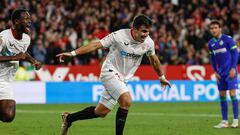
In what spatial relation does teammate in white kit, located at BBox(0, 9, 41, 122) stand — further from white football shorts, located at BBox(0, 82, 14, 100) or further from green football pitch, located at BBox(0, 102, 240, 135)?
green football pitch, located at BBox(0, 102, 240, 135)

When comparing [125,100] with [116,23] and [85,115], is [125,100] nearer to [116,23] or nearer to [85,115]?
[85,115]

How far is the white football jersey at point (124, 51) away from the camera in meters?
11.5

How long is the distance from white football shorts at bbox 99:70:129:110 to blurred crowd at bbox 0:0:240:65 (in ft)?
45.4

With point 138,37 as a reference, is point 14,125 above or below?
below

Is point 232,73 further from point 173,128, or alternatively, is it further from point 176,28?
point 176,28

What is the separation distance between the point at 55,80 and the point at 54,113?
19.1 ft

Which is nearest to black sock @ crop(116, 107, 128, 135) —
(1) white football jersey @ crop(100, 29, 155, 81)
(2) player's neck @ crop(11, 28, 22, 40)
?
(1) white football jersey @ crop(100, 29, 155, 81)

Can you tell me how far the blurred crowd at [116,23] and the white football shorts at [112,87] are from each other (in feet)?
45.4

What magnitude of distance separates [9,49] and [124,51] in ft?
6.72

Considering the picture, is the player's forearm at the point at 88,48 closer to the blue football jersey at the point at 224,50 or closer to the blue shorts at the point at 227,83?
the blue football jersey at the point at 224,50

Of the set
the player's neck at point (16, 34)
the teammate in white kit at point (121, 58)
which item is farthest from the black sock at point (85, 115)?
the player's neck at point (16, 34)

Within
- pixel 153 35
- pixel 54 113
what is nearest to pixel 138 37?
pixel 54 113

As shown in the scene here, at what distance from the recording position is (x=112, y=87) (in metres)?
11.4

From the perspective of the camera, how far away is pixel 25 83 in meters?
23.4
